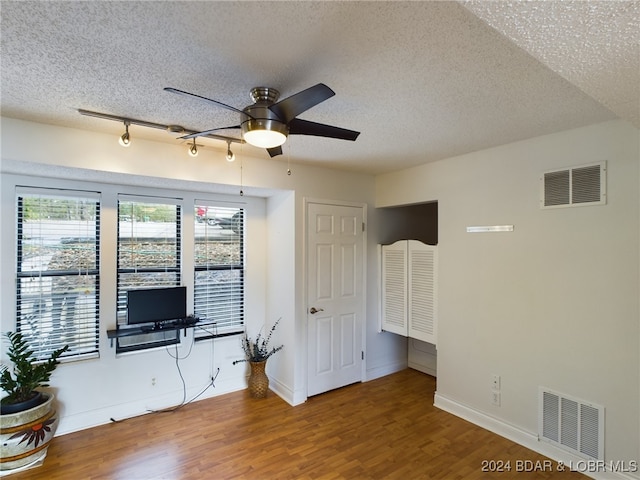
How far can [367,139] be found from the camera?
282cm

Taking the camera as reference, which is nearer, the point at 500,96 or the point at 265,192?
the point at 500,96

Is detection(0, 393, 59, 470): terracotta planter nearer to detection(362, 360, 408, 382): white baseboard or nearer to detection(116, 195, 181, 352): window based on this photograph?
detection(116, 195, 181, 352): window

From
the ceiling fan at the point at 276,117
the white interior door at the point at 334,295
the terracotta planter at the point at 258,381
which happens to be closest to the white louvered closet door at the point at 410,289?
the white interior door at the point at 334,295

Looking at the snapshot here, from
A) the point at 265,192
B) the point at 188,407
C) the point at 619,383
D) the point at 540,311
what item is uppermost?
the point at 265,192

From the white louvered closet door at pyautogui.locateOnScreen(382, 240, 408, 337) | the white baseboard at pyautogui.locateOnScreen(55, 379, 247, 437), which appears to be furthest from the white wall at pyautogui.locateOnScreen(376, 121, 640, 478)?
the white baseboard at pyautogui.locateOnScreen(55, 379, 247, 437)

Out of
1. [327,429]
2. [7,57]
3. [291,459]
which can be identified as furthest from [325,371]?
[7,57]

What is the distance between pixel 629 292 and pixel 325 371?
2.81 metres

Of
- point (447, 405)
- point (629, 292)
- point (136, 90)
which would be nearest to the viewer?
point (136, 90)

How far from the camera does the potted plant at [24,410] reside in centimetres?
249

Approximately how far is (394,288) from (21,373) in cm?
359

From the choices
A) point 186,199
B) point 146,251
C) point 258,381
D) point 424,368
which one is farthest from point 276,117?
point 424,368

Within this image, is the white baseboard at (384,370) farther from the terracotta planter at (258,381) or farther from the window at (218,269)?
the window at (218,269)

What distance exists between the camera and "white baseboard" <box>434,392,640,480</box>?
93.9 inches

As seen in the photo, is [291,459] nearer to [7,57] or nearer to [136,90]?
[136,90]
